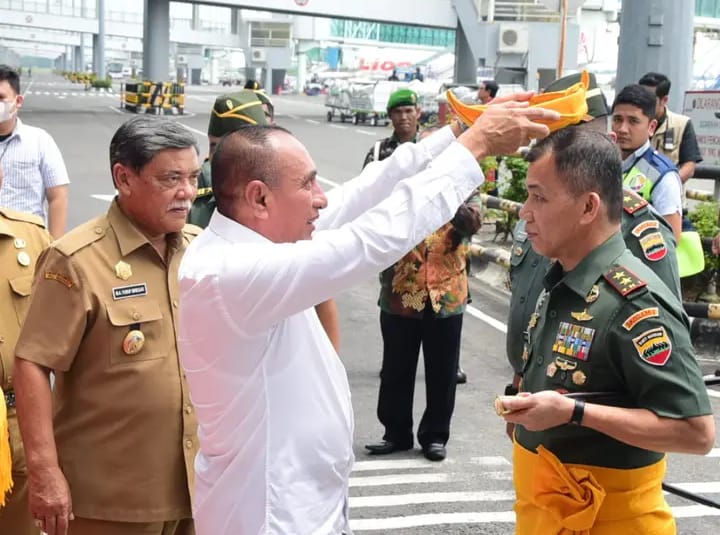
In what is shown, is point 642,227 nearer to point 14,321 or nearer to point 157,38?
point 14,321

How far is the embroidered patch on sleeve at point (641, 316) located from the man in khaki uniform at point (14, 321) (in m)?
2.18

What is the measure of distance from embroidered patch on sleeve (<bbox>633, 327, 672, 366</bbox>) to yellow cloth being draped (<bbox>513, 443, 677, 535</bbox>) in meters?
0.35

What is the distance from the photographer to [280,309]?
101 inches

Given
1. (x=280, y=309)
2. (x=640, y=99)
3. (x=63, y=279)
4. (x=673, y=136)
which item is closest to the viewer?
(x=280, y=309)

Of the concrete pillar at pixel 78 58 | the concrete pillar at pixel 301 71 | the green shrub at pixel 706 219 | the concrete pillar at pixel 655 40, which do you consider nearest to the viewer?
the green shrub at pixel 706 219

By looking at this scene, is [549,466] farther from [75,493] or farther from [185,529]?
[75,493]

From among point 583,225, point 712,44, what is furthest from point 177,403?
point 712,44

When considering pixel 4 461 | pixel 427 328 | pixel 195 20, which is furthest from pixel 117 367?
pixel 195 20

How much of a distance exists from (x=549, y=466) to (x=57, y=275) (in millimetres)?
1535

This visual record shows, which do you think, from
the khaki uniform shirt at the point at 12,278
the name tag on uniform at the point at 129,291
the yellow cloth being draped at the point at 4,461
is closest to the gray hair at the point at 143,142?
the name tag on uniform at the point at 129,291

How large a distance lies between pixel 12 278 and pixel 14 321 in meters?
0.15

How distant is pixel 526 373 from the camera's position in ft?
10.3

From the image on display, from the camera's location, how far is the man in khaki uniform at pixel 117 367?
323 cm

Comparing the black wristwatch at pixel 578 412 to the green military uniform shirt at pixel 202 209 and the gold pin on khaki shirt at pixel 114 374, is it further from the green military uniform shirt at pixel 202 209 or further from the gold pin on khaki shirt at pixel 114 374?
the green military uniform shirt at pixel 202 209
